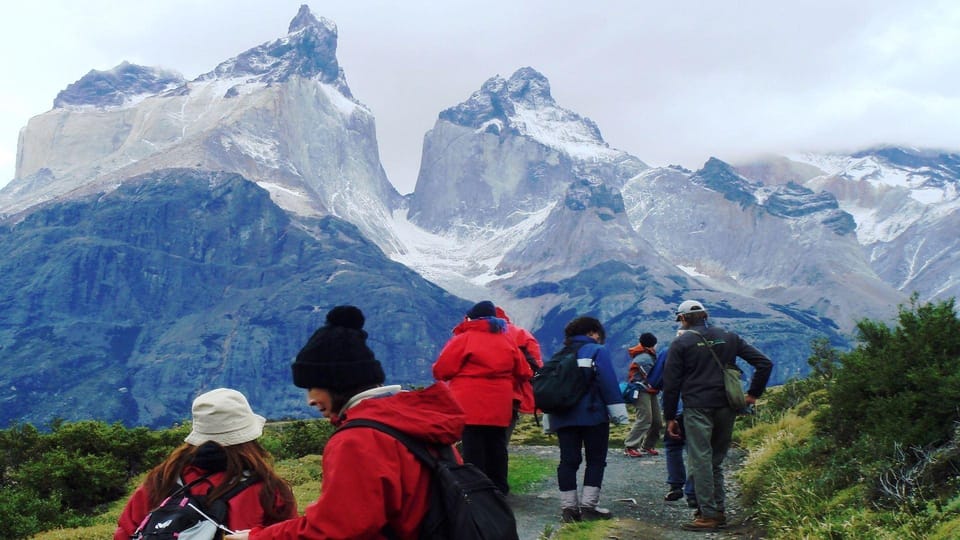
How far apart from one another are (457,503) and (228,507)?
1.48m

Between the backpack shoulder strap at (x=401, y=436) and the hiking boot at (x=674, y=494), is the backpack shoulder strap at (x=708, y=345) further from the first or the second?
the backpack shoulder strap at (x=401, y=436)

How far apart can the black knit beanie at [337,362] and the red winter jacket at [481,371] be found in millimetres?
4575

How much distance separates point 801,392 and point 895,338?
33.6 ft

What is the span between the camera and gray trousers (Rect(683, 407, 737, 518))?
925cm

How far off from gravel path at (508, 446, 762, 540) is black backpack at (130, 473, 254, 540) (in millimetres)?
4951

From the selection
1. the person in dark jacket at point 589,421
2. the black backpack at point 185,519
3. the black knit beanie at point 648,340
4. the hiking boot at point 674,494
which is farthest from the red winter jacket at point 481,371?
the black knit beanie at point 648,340

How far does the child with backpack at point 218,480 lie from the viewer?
449 cm

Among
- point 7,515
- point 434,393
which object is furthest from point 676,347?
point 7,515

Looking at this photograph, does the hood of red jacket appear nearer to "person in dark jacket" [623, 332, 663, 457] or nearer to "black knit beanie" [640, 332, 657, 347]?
"person in dark jacket" [623, 332, 663, 457]

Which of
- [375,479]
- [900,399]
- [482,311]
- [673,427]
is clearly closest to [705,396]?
[673,427]

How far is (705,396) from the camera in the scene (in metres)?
9.21

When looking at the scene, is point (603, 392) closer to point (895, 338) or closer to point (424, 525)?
point (895, 338)

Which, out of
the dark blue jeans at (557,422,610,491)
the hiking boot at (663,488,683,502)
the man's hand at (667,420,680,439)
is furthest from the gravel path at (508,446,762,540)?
the man's hand at (667,420,680,439)

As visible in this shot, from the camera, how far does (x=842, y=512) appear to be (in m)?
7.78
